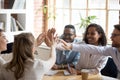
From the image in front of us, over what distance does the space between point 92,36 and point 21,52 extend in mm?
1302

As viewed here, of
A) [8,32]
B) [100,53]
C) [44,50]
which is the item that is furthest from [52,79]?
[44,50]

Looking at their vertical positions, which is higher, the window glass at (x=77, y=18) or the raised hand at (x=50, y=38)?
the window glass at (x=77, y=18)

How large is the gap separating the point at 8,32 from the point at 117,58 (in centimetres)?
208

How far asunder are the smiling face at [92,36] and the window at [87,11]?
4.46 feet

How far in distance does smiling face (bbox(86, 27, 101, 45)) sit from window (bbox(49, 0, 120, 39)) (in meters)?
1.36

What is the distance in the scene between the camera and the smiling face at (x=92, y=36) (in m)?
3.04

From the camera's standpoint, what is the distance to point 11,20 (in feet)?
14.1

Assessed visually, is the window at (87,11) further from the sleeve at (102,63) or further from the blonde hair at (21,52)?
the blonde hair at (21,52)

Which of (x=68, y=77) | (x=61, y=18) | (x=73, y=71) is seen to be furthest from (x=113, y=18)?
(x=68, y=77)

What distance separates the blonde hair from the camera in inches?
75.4

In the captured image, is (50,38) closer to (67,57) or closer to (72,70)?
(72,70)

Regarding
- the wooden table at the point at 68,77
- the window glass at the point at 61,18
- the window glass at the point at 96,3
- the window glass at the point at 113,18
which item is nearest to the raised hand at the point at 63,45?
the wooden table at the point at 68,77

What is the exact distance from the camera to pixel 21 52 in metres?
1.94

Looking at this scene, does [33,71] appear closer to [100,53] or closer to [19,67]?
[19,67]
